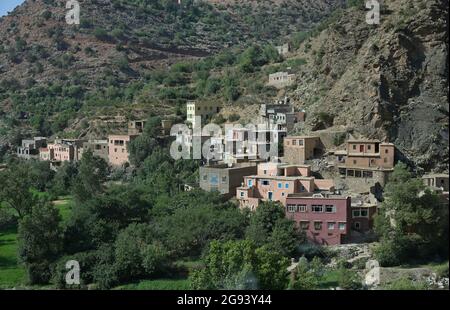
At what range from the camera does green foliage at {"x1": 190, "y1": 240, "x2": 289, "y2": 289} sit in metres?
10.0

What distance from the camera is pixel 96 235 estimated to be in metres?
15.4

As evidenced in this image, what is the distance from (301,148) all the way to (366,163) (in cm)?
215

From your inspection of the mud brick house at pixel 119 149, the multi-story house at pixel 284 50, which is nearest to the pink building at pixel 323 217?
the mud brick house at pixel 119 149

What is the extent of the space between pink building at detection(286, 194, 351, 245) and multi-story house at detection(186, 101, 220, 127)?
11.2 metres

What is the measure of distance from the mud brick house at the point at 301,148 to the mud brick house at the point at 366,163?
1.12 metres

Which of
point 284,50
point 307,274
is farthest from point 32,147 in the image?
A: point 307,274

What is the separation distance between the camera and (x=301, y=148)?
18141mm

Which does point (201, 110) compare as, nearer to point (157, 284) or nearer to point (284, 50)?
point (284, 50)

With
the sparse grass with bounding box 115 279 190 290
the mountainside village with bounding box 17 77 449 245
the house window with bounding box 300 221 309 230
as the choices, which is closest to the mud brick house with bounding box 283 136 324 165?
the mountainside village with bounding box 17 77 449 245

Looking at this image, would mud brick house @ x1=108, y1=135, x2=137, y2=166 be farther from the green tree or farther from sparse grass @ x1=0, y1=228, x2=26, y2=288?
sparse grass @ x1=0, y1=228, x2=26, y2=288
